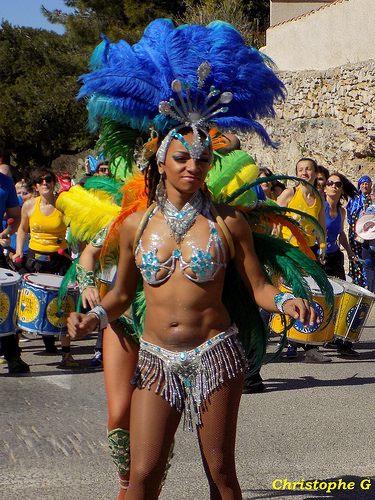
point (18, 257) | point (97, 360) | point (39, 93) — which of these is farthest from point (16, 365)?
point (39, 93)

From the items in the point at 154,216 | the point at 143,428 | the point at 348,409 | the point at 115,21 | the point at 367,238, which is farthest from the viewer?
the point at 115,21

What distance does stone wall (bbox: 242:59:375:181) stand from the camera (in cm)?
2048

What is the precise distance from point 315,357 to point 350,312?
0.63m

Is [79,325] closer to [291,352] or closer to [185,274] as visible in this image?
[185,274]

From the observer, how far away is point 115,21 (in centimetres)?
4041

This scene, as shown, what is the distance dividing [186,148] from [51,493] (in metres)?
2.14

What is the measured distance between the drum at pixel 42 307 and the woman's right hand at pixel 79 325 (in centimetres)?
428

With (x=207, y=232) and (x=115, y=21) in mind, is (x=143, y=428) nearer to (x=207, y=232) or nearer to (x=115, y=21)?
(x=207, y=232)

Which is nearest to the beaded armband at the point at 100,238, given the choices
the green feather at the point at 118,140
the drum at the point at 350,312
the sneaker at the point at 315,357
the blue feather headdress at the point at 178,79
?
the green feather at the point at 118,140

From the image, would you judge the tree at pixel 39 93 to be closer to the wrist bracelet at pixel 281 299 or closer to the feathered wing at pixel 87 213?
the feathered wing at pixel 87 213

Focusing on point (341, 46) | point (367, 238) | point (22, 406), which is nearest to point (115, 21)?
point (341, 46)

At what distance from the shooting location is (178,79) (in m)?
3.51

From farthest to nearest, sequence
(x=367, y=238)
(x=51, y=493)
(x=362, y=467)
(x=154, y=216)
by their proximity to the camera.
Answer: (x=367, y=238)
(x=362, y=467)
(x=51, y=493)
(x=154, y=216)

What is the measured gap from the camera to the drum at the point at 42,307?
7547 mm
